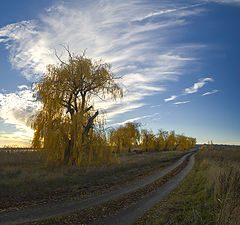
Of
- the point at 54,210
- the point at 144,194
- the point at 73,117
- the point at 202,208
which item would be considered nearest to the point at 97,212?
the point at 54,210

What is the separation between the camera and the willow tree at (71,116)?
13.8m

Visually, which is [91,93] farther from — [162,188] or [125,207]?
[125,207]

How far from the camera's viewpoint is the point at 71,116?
14.9 metres

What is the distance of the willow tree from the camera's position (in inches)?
542

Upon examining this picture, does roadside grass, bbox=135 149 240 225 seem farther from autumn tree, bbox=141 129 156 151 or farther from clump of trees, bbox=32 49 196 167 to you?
autumn tree, bbox=141 129 156 151

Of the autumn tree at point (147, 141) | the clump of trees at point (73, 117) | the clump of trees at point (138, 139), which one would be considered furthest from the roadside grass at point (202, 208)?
the autumn tree at point (147, 141)

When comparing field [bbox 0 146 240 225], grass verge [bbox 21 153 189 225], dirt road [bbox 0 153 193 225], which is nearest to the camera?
field [bbox 0 146 240 225]

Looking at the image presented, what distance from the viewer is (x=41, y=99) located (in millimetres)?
14648

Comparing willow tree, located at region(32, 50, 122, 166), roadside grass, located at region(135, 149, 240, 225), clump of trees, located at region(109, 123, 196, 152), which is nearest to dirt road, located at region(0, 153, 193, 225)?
roadside grass, located at region(135, 149, 240, 225)

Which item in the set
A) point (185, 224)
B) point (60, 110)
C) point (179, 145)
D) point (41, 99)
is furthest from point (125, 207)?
point (179, 145)

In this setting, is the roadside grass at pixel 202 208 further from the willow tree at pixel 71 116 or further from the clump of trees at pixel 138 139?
the clump of trees at pixel 138 139

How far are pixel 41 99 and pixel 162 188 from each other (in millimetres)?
11536

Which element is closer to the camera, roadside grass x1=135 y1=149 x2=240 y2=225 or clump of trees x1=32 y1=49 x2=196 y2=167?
roadside grass x1=135 y1=149 x2=240 y2=225

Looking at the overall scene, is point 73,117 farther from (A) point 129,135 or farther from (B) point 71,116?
(A) point 129,135
